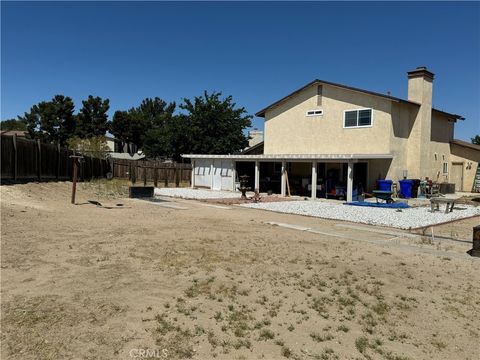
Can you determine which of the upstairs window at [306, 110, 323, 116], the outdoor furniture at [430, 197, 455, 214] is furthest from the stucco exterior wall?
the outdoor furniture at [430, 197, 455, 214]

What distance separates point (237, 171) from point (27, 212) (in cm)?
1934

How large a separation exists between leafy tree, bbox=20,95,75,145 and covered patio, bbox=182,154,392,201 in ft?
127

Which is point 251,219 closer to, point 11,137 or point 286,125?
point 11,137

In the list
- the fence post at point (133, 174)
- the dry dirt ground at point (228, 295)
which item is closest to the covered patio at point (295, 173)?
the fence post at point (133, 174)

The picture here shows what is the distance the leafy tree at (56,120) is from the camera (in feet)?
201

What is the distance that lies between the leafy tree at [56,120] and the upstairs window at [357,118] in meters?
47.9

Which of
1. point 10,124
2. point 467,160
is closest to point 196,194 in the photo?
point 467,160

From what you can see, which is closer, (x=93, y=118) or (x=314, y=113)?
(x=314, y=113)

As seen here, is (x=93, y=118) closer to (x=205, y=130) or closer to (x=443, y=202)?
(x=205, y=130)

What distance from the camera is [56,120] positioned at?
203 feet

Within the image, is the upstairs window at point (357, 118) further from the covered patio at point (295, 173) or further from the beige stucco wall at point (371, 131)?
the covered patio at point (295, 173)

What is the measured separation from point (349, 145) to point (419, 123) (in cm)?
478

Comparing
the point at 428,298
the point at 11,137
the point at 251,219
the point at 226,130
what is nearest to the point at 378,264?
the point at 428,298

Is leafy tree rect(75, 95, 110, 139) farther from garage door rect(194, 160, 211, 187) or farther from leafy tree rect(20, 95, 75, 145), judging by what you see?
garage door rect(194, 160, 211, 187)
